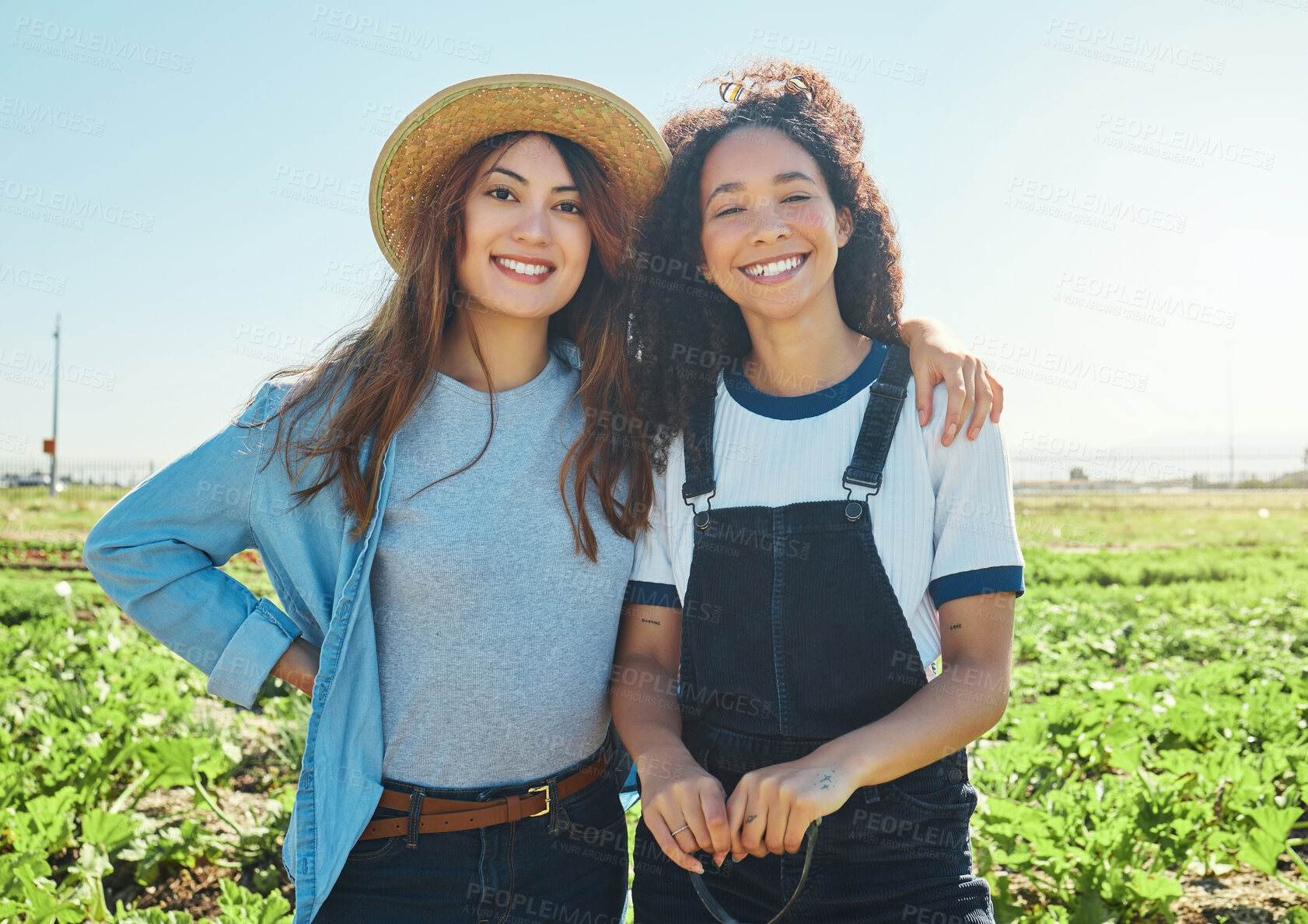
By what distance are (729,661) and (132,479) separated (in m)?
30.4

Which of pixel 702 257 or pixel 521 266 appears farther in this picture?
pixel 702 257

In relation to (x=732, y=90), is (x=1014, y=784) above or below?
below

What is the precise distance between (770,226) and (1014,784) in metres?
2.47

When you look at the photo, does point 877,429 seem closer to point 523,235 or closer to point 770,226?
point 770,226

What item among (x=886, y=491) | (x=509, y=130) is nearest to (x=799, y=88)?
(x=509, y=130)

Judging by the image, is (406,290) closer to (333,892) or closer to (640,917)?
(333,892)

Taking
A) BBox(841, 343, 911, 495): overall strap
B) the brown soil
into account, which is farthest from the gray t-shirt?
the brown soil

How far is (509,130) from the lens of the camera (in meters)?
2.04

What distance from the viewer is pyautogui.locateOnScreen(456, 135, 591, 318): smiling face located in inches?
75.0

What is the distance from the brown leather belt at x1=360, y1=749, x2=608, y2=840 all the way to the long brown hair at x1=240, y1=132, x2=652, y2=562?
0.51 meters

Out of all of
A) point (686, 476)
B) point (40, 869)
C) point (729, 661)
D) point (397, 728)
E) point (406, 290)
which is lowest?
point (40, 869)

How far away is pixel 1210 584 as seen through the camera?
923 centimetres

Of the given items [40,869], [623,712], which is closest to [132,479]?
[40,869]

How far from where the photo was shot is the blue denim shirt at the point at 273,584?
164 centimetres
